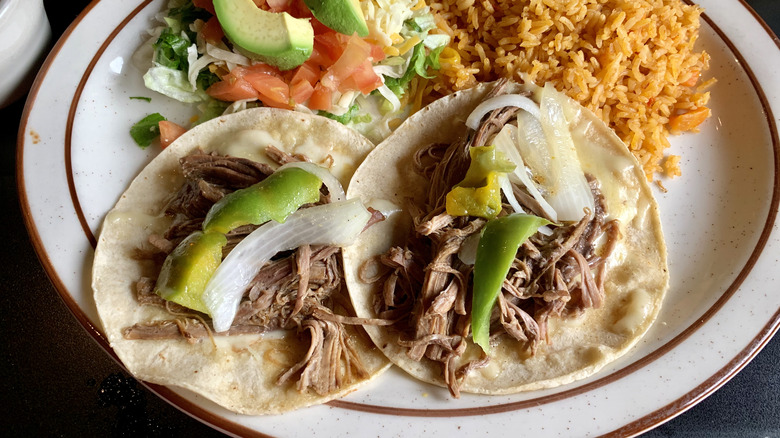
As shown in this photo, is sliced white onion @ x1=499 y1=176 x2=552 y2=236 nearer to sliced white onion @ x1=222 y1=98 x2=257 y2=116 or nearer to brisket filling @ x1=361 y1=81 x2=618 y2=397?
brisket filling @ x1=361 y1=81 x2=618 y2=397

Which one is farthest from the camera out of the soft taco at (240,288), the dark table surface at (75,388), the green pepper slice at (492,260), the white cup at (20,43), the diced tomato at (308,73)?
the diced tomato at (308,73)

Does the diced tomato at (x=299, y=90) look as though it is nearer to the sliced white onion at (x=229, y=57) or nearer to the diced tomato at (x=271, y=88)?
the diced tomato at (x=271, y=88)

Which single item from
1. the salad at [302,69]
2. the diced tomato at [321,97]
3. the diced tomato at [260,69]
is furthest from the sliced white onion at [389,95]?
the diced tomato at [260,69]

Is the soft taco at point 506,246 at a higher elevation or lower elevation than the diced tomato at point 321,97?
lower

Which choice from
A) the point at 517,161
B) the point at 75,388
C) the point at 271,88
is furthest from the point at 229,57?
the point at 75,388

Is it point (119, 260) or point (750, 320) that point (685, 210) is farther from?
point (119, 260)

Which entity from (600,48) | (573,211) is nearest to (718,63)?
(600,48)

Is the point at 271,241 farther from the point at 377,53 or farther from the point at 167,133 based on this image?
the point at 377,53
